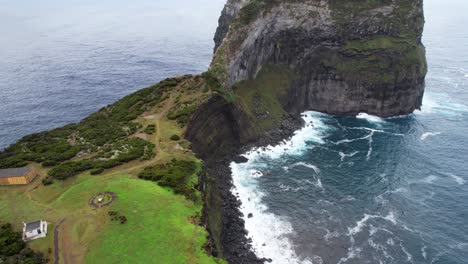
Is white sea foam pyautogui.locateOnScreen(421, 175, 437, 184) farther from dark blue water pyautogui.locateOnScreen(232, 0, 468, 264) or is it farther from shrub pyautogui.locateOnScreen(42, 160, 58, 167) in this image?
shrub pyautogui.locateOnScreen(42, 160, 58, 167)

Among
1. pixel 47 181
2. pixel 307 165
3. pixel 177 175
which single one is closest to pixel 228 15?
pixel 307 165

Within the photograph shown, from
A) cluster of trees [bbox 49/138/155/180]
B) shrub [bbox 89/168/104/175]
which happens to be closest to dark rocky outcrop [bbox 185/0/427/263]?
cluster of trees [bbox 49/138/155/180]

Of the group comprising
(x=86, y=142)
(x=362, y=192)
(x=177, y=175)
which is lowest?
(x=362, y=192)

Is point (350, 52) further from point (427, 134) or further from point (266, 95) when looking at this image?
point (427, 134)

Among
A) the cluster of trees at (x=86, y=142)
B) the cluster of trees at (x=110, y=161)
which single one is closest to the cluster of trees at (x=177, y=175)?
the cluster of trees at (x=110, y=161)

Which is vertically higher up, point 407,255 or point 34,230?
point 34,230

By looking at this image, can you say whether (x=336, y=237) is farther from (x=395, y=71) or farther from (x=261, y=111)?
(x=395, y=71)

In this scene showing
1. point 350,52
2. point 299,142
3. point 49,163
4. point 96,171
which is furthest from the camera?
point 350,52

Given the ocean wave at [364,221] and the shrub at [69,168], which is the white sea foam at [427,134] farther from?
the shrub at [69,168]
